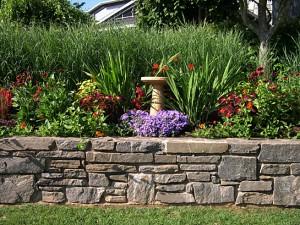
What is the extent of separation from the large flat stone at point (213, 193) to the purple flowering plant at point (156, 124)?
28.1 inches

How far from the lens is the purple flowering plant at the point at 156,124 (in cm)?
451

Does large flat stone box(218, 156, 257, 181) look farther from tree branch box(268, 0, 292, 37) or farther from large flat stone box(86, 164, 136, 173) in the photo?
tree branch box(268, 0, 292, 37)

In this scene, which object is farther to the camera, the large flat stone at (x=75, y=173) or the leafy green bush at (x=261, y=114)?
the leafy green bush at (x=261, y=114)

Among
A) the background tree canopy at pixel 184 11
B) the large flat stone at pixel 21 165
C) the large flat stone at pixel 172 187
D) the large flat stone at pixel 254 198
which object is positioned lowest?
the large flat stone at pixel 254 198

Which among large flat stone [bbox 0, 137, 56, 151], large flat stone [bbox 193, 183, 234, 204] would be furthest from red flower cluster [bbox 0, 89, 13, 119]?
large flat stone [bbox 193, 183, 234, 204]

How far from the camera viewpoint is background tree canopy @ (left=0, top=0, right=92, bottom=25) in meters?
9.62

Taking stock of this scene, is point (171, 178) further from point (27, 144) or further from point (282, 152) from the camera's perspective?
point (27, 144)

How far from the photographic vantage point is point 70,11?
10.7 m

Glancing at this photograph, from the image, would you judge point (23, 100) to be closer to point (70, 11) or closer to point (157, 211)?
point (157, 211)

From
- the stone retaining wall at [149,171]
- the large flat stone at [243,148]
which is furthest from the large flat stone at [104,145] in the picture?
the large flat stone at [243,148]

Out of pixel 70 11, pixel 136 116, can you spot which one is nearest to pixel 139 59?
pixel 136 116

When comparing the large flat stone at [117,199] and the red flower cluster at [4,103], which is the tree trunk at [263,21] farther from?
the red flower cluster at [4,103]

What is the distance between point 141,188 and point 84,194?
624 millimetres

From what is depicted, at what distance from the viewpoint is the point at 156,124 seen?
178 inches
